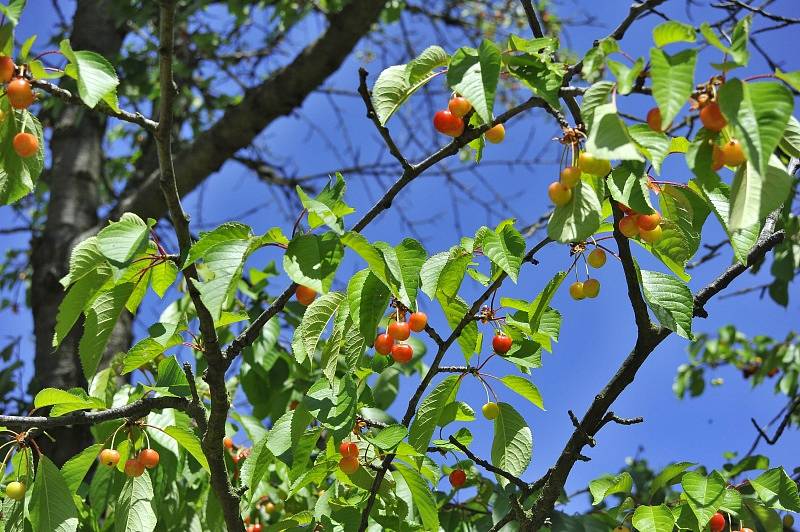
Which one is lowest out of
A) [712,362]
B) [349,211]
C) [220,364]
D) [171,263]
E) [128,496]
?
[128,496]

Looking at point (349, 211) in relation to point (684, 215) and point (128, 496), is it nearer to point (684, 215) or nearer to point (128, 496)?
point (684, 215)

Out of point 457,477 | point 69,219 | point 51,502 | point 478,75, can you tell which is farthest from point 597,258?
point 69,219

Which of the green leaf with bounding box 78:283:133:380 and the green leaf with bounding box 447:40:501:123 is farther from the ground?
the green leaf with bounding box 447:40:501:123

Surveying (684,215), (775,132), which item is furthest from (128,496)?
(775,132)

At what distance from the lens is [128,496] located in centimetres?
170

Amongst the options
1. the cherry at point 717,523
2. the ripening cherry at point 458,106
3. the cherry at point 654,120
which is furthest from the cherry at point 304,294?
the cherry at point 717,523

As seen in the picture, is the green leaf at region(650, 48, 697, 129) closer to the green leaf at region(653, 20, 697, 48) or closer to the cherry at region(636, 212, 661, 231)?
the green leaf at region(653, 20, 697, 48)

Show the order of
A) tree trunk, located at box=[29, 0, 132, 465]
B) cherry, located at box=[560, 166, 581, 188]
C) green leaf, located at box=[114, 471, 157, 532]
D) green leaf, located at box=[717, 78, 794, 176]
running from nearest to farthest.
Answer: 1. green leaf, located at box=[717, 78, 794, 176]
2. cherry, located at box=[560, 166, 581, 188]
3. green leaf, located at box=[114, 471, 157, 532]
4. tree trunk, located at box=[29, 0, 132, 465]

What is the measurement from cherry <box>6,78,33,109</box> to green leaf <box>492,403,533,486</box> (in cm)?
108

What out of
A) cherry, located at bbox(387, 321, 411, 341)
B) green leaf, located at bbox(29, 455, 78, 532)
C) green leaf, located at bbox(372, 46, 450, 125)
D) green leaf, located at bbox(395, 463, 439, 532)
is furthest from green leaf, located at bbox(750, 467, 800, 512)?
green leaf, located at bbox(29, 455, 78, 532)

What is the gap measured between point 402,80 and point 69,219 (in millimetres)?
3408

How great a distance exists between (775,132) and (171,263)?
1011mm

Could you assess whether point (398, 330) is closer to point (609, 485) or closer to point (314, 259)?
point (314, 259)

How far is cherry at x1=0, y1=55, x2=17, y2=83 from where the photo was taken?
1.32 meters
